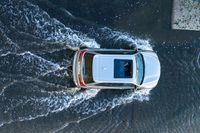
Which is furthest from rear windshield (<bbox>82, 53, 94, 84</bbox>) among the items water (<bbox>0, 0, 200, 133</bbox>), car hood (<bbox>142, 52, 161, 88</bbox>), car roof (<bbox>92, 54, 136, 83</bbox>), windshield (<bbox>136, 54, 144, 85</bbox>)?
car hood (<bbox>142, 52, 161, 88</bbox>)

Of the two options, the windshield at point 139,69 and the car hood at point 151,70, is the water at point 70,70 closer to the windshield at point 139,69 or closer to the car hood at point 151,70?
the car hood at point 151,70

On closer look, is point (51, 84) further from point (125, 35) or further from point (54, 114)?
point (125, 35)

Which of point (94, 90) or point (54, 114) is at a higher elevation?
point (94, 90)

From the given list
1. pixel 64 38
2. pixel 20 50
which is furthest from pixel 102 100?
pixel 20 50

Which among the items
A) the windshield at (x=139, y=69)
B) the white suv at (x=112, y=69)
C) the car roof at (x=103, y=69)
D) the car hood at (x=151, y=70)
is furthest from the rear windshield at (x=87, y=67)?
the car hood at (x=151, y=70)

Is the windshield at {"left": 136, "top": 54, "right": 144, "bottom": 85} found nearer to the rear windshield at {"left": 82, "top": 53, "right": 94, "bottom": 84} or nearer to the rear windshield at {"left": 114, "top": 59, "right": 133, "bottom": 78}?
the rear windshield at {"left": 114, "top": 59, "right": 133, "bottom": 78}
